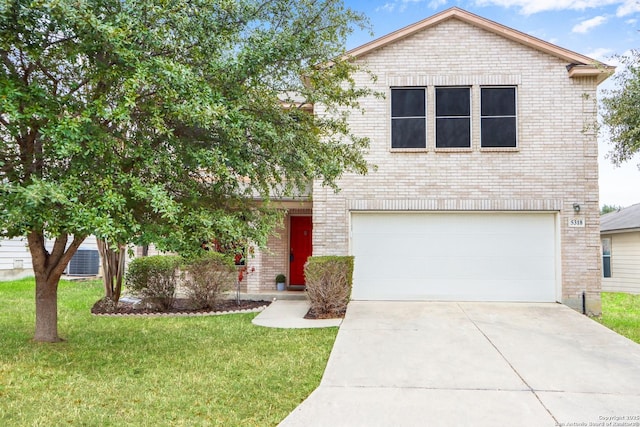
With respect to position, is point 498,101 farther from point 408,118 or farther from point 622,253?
point 622,253

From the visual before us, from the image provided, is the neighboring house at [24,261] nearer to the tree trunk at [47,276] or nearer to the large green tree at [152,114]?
the tree trunk at [47,276]

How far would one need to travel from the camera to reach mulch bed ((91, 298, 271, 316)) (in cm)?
1135

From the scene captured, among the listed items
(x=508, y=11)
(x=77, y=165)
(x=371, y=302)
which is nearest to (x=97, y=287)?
(x=371, y=302)

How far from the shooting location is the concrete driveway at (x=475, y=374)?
502cm

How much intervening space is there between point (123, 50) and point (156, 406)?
4.05m

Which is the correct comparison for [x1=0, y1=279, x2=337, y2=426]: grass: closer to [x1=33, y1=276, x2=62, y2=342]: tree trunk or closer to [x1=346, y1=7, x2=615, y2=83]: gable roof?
[x1=33, y1=276, x2=62, y2=342]: tree trunk

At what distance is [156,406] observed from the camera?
5176 millimetres

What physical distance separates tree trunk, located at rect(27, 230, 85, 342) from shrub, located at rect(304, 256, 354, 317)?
15.7 feet

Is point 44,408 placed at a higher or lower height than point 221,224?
lower

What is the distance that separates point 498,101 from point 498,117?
412mm

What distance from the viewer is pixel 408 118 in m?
12.4

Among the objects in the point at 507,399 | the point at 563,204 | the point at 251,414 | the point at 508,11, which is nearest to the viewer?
the point at 251,414

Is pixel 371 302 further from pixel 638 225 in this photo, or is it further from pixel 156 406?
pixel 638 225

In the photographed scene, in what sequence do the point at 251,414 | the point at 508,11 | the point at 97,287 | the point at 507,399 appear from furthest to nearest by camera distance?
the point at 97,287 → the point at 508,11 → the point at 507,399 → the point at 251,414
